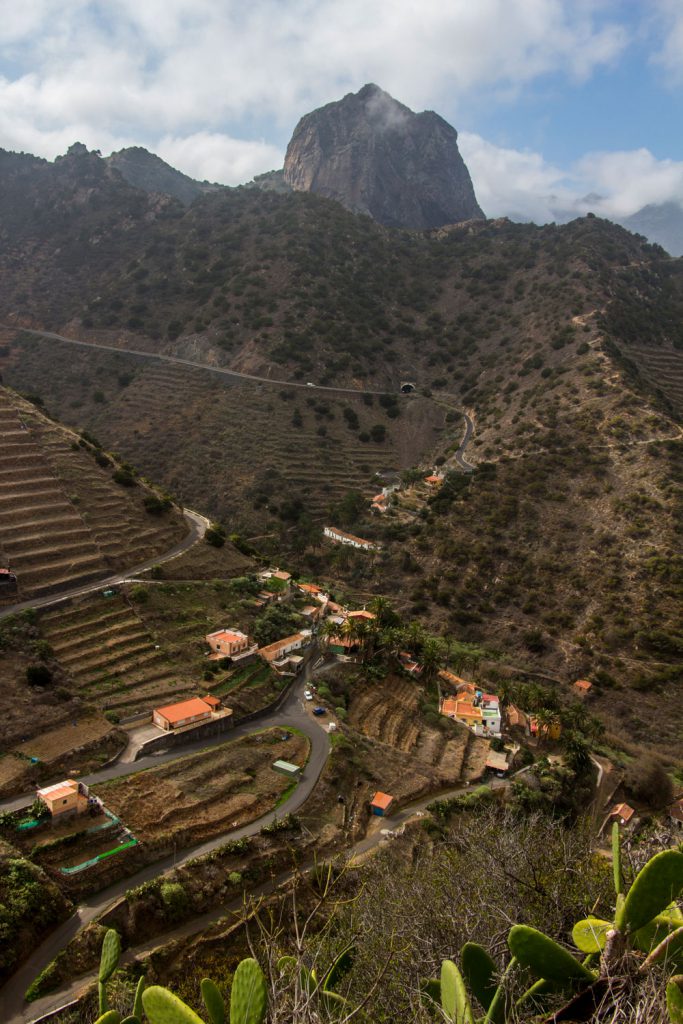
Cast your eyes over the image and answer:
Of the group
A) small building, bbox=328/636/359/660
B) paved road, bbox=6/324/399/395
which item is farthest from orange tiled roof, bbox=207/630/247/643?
paved road, bbox=6/324/399/395

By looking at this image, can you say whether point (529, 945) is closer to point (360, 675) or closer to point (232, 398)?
point (360, 675)

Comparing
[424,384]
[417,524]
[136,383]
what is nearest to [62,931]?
[417,524]

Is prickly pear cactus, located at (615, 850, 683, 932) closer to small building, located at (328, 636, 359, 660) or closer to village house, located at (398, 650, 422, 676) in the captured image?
small building, located at (328, 636, 359, 660)

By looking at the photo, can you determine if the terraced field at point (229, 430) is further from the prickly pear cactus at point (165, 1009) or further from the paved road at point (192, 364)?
the prickly pear cactus at point (165, 1009)

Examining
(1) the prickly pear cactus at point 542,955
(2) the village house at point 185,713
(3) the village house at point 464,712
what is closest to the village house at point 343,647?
(3) the village house at point 464,712

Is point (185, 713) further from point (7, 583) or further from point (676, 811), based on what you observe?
point (676, 811)
